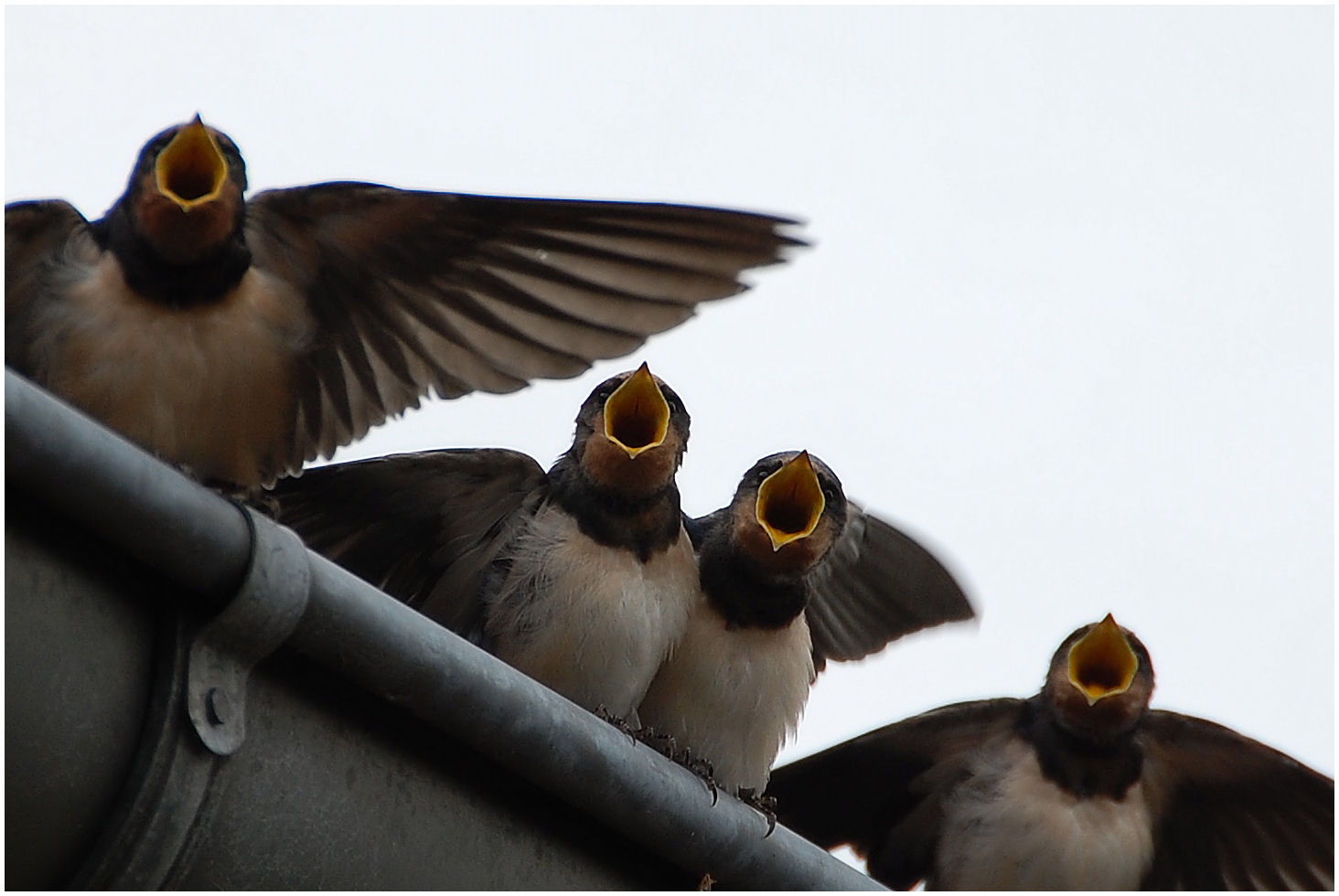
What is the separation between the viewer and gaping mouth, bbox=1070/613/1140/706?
13.9 feet

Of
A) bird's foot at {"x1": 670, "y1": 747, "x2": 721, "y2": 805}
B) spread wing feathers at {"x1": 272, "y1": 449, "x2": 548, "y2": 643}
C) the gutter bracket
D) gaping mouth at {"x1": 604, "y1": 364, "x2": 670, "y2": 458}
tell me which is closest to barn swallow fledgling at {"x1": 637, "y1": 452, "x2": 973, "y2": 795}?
bird's foot at {"x1": 670, "y1": 747, "x2": 721, "y2": 805}

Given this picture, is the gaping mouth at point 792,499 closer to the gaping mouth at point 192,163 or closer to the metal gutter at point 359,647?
the metal gutter at point 359,647

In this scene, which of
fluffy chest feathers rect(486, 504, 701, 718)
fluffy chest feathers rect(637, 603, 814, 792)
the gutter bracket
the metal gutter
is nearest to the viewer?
the metal gutter

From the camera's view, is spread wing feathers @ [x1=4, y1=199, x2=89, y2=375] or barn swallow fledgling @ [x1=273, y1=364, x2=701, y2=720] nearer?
spread wing feathers @ [x1=4, y1=199, x2=89, y2=375]

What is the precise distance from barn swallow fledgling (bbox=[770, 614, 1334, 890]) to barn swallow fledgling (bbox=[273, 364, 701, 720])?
109 cm

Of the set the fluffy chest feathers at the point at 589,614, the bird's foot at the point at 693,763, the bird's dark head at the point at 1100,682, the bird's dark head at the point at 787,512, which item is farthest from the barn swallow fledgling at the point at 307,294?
the bird's dark head at the point at 1100,682

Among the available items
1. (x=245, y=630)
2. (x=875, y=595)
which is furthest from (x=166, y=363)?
(x=875, y=595)

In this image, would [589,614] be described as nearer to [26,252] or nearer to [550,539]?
[550,539]

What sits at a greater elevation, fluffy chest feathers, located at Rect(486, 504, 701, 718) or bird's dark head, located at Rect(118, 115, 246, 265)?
bird's dark head, located at Rect(118, 115, 246, 265)

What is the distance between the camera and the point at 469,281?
3.39 m

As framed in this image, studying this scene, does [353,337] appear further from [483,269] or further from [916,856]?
[916,856]

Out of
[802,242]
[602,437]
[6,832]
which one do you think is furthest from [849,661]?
[6,832]

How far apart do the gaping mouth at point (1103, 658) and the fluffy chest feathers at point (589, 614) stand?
1.14m

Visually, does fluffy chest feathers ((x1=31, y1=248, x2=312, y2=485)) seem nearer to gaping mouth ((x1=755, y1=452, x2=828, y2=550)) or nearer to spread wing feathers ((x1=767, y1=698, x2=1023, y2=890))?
gaping mouth ((x1=755, y1=452, x2=828, y2=550))
